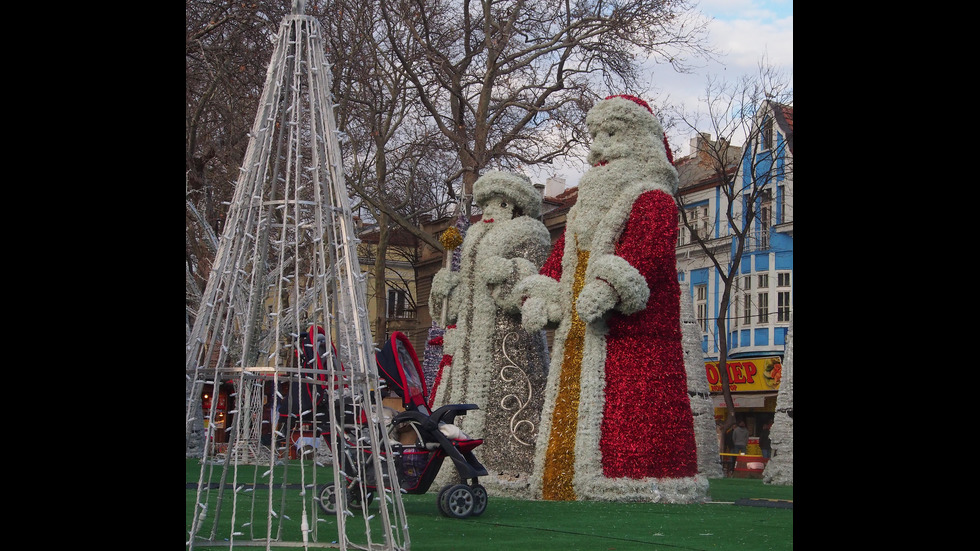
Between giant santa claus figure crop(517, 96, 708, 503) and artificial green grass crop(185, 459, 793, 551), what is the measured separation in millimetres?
282

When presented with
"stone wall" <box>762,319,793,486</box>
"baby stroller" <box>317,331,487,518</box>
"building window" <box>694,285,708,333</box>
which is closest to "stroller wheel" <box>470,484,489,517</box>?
"baby stroller" <box>317,331,487,518</box>

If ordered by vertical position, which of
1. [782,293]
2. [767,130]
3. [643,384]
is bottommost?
[643,384]

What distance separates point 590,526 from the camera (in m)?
6.87

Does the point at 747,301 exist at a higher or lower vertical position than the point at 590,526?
higher

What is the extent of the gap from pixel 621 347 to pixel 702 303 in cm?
1793

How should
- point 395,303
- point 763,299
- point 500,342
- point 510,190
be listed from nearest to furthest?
point 500,342, point 510,190, point 763,299, point 395,303

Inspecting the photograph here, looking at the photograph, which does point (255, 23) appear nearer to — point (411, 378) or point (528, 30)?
point (528, 30)

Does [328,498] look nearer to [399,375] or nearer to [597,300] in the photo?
[399,375]

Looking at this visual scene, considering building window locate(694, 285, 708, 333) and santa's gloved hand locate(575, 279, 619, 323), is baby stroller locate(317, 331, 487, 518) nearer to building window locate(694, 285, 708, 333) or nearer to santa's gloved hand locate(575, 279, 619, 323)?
santa's gloved hand locate(575, 279, 619, 323)

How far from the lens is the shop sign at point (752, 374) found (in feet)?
74.7

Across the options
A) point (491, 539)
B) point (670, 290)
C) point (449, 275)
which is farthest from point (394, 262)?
point (491, 539)

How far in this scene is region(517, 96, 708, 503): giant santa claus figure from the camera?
28.7 ft

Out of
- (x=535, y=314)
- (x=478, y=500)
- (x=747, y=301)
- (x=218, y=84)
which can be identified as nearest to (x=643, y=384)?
(x=535, y=314)

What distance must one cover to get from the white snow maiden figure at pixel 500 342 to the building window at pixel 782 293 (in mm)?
14063
